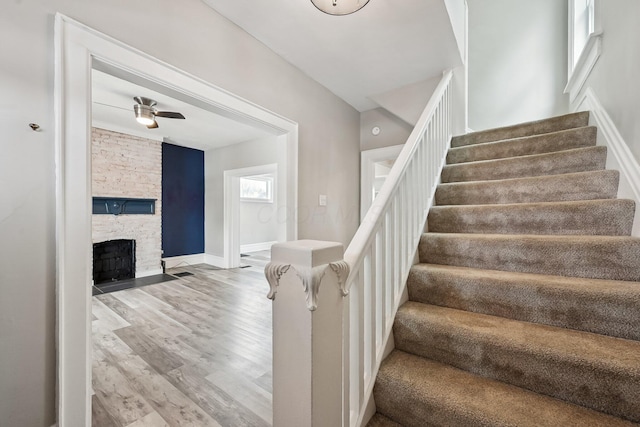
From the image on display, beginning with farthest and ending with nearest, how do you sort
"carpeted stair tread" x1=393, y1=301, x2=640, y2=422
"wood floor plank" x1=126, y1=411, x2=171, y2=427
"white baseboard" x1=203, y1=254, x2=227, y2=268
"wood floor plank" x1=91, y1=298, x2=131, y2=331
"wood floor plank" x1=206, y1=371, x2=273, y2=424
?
"white baseboard" x1=203, y1=254, x2=227, y2=268 < "wood floor plank" x1=91, y1=298, x2=131, y2=331 < "wood floor plank" x1=206, y1=371, x2=273, y2=424 < "wood floor plank" x1=126, y1=411, x2=171, y2=427 < "carpeted stair tread" x1=393, y1=301, x2=640, y2=422

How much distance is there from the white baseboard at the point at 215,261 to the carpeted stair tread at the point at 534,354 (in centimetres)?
465

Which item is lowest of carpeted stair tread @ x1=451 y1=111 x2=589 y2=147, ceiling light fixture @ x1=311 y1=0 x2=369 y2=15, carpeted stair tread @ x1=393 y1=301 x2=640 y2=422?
carpeted stair tread @ x1=393 y1=301 x2=640 y2=422

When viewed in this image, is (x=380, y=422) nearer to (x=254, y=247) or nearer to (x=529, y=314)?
(x=529, y=314)

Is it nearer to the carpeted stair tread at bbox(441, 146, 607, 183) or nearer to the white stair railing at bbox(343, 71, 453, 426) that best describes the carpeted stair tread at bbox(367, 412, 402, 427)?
the white stair railing at bbox(343, 71, 453, 426)

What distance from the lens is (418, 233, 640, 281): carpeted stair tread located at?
1115 millimetres

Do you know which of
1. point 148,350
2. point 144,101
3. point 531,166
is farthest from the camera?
point 144,101

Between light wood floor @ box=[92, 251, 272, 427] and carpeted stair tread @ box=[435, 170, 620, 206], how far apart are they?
1988mm

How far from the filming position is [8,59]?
100 cm

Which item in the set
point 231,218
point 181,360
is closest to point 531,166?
point 181,360

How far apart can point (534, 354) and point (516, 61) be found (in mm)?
3997

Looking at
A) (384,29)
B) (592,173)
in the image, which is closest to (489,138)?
(592,173)

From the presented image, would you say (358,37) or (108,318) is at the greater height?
(358,37)

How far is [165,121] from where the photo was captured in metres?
3.84

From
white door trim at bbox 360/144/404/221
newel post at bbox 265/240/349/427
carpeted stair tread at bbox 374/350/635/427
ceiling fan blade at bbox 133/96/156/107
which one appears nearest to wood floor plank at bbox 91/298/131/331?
ceiling fan blade at bbox 133/96/156/107
